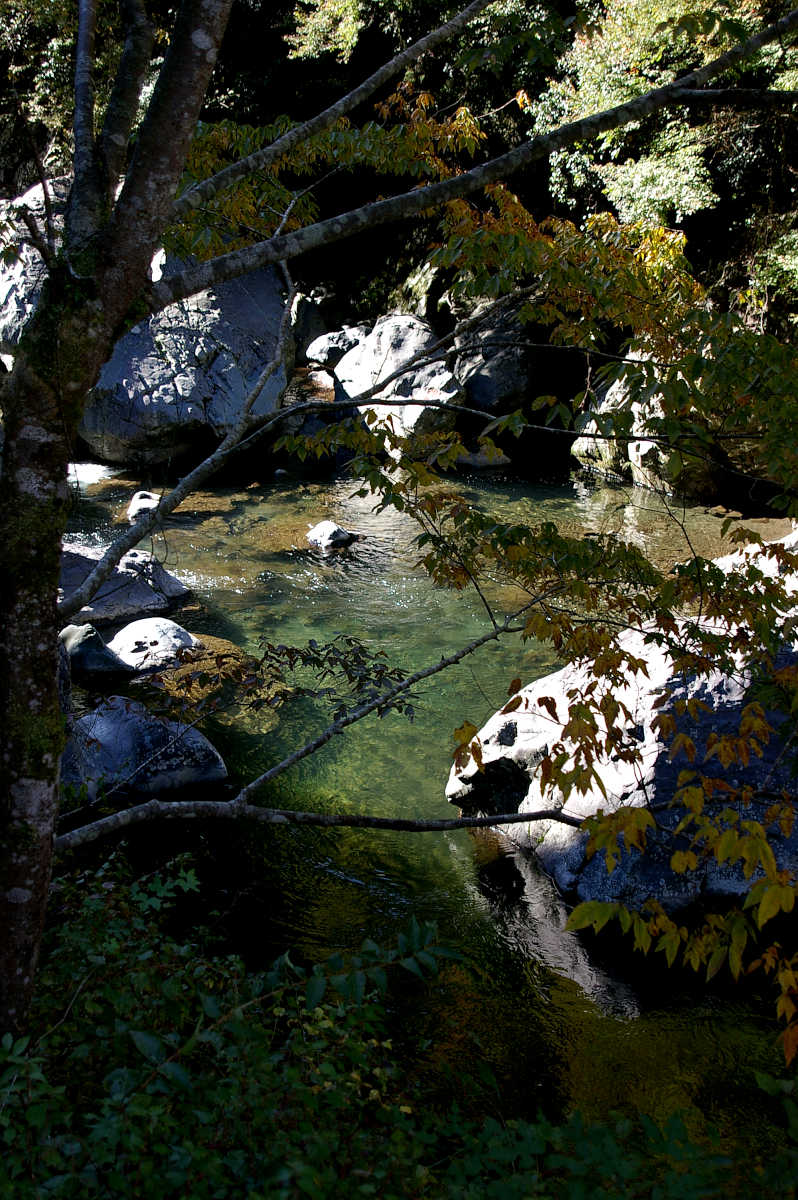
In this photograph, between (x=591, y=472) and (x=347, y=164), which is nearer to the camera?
(x=347, y=164)

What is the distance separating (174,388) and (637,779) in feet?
36.7

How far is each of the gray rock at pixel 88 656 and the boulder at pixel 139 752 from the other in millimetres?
1526

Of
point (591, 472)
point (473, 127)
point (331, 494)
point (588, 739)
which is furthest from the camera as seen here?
point (591, 472)

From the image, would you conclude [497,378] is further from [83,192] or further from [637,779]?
[83,192]

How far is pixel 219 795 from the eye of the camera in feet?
20.6

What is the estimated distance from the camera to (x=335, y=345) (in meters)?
19.2

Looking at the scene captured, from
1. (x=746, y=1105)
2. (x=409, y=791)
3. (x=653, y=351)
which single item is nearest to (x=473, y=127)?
(x=653, y=351)

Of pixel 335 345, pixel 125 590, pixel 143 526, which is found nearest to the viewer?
pixel 143 526

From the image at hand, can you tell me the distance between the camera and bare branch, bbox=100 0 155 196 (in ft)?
7.96

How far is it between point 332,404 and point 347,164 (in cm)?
257

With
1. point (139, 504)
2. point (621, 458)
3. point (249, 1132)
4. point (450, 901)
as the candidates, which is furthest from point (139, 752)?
point (621, 458)

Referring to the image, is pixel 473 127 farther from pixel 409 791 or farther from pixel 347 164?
pixel 409 791

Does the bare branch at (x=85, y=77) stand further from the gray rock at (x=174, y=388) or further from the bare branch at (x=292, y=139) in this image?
the gray rock at (x=174, y=388)

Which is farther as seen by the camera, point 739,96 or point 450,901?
point 450,901
